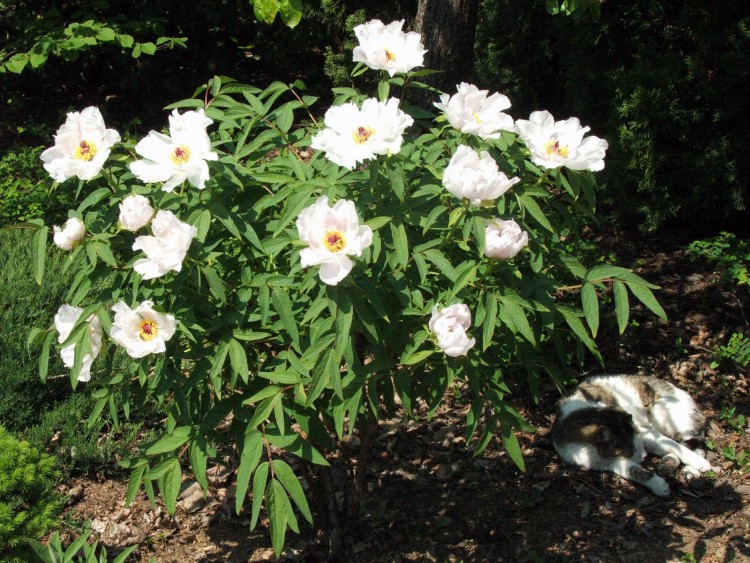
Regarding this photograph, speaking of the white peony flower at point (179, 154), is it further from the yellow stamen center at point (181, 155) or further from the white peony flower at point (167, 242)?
the white peony flower at point (167, 242)

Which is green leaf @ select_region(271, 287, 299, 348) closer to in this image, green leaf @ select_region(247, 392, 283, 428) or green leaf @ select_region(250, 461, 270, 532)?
green leaf @ select_region(247, 392, 283, 428)

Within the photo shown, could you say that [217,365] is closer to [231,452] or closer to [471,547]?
[231,452]

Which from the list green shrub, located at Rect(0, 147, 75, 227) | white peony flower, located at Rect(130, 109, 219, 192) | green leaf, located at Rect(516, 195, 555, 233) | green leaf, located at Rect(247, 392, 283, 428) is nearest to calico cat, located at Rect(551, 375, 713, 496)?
green leaf, located at Rect(516, 195, 555, 233)

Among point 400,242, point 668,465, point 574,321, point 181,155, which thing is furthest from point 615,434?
point 181,155

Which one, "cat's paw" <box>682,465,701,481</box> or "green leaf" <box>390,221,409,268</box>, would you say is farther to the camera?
"cat's paw" <box>682,465,701,481</box>

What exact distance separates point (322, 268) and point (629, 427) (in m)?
2.85

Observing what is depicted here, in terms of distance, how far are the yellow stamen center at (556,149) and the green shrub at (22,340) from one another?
282cm

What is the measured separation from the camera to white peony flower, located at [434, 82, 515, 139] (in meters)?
2.62

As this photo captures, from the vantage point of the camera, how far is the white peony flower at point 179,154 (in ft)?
8.18

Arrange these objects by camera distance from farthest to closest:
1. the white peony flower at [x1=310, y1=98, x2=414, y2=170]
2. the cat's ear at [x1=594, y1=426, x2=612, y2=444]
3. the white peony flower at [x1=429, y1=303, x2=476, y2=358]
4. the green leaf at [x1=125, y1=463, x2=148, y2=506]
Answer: the cat's ear at [x1=594, y1=426, x2=612, y2=444]
the green leaf at [x1=125, y1=463, x2=148, y2=506]
the white peony flower at [x1=310, y1=98, x2=414, y2=170]
the white peony flower at [x1=429, y1=303, x2=476, y2=358]

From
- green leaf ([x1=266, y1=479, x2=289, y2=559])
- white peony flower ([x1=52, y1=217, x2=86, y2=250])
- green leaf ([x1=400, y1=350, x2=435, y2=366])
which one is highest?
white peony flower ([x1=52, y1=217, x2=86, y2=250])

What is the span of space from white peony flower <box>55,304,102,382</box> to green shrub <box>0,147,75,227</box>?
12.0 ft

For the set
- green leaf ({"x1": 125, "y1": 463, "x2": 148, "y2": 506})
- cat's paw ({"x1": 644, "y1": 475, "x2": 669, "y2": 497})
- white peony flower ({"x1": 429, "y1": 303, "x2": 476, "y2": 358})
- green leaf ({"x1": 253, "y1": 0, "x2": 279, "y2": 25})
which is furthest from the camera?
cat's paw ({"x1": 644, "y1": 475, "x2": 669, "y2": 497})

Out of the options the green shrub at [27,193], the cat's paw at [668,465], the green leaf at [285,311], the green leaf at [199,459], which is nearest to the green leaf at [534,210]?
the green leaf at [285,311]
